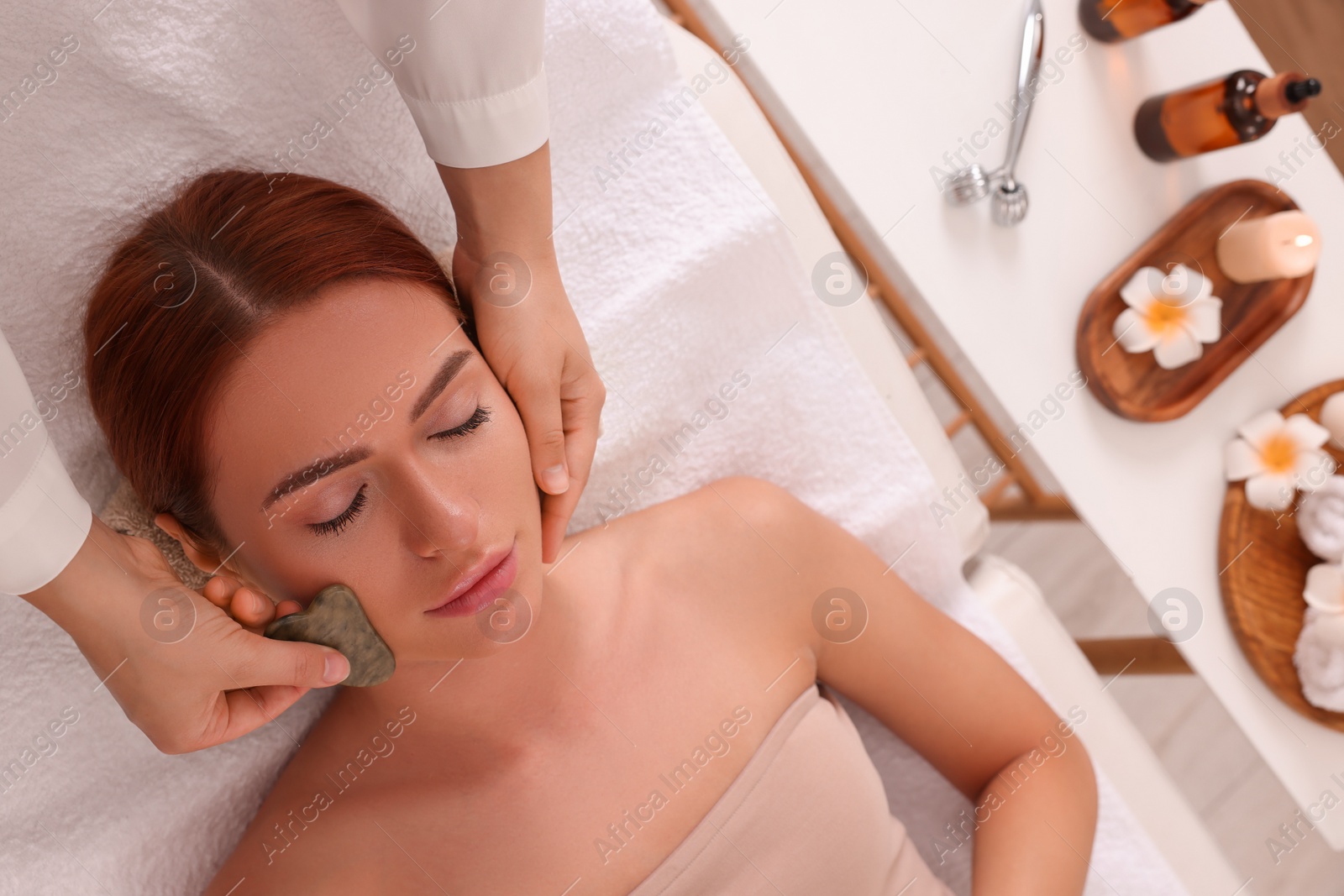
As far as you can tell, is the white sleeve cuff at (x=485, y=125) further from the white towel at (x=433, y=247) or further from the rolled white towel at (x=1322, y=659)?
the rolled white towel at (x=1322, y=659)

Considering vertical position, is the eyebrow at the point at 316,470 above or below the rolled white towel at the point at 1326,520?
above

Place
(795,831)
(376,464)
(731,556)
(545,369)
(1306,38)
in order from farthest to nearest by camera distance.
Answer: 1. (1306,38)
2. (731,556)
3. (795,831)
4. (545,369)
5. (376,464)

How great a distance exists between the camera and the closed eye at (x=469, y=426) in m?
0.82

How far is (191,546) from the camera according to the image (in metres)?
0.87

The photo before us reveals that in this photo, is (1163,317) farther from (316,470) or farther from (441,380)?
(316,470)

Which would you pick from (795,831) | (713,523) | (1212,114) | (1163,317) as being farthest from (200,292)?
(1212,114)

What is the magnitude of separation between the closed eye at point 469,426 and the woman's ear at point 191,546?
27 centimetres

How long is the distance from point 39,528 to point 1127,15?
145cm

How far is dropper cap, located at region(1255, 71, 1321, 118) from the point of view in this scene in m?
1.16

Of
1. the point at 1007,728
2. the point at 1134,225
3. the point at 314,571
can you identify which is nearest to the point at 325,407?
the point at 314,571

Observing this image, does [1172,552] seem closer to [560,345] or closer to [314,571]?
[560,345]

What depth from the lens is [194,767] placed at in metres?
Result: 1.02

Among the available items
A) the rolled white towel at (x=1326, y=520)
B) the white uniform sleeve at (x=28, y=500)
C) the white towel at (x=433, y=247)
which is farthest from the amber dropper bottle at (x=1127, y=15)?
the white uniform sleeve at (x=28, y=500)

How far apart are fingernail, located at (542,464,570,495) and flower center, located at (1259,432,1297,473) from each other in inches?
41.1
